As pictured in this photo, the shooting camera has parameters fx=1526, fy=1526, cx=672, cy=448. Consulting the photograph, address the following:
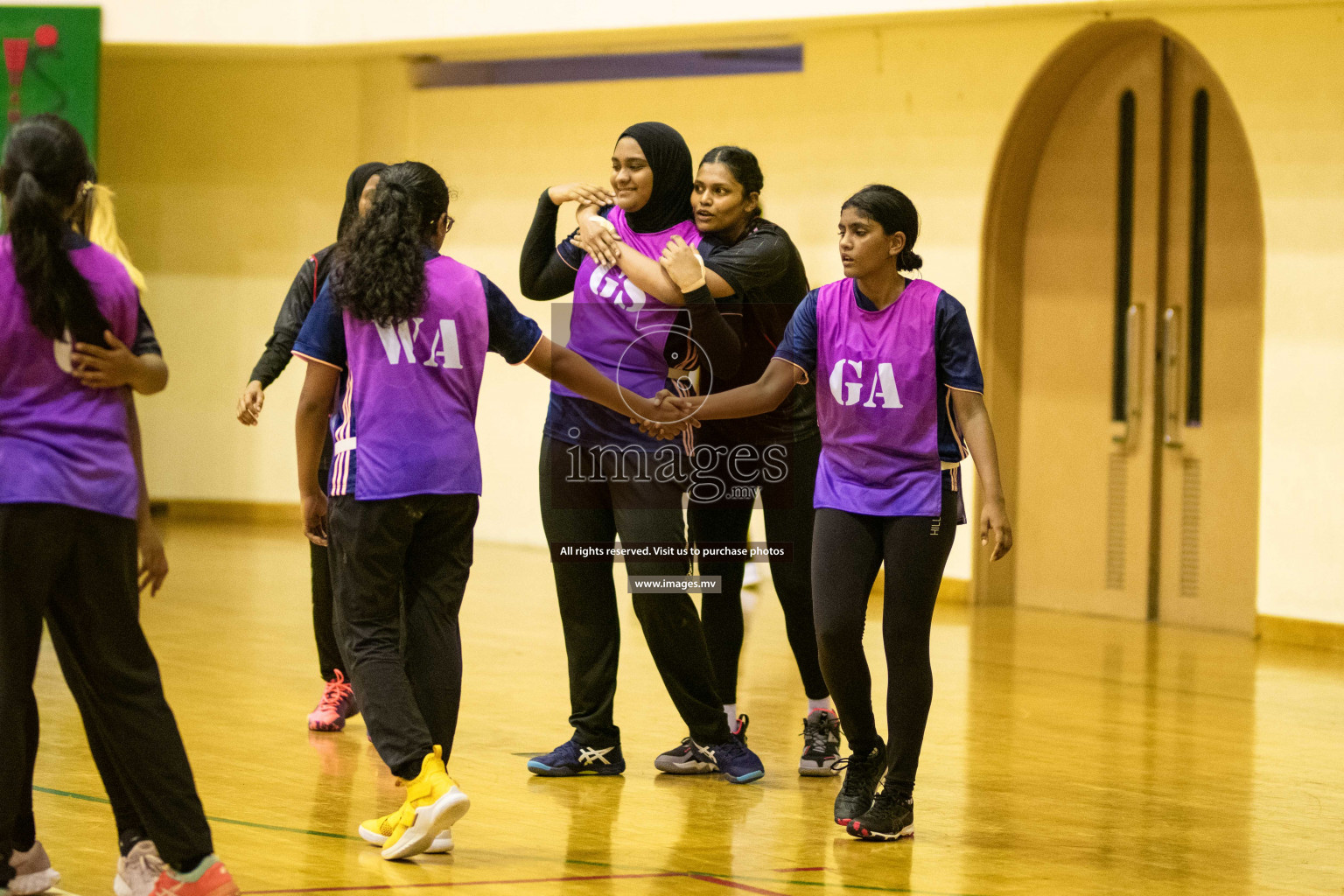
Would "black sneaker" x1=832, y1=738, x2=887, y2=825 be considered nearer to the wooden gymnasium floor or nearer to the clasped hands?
the wooden gymnasium floor

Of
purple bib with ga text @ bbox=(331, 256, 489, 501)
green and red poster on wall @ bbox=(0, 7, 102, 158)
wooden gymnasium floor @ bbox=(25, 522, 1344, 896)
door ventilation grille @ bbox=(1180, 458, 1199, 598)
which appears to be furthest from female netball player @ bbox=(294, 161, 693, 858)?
green and red poster on wall @ bbox=(0, 7, 102, 158)

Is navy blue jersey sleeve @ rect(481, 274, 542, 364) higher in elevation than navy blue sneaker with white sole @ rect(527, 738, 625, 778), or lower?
higher

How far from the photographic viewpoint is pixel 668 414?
4.04 metres

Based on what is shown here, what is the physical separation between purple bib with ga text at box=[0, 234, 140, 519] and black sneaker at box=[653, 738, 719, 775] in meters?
1.94

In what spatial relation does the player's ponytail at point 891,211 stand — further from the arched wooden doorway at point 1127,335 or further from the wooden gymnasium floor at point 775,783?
the arched wooden doorway at point 1127,335

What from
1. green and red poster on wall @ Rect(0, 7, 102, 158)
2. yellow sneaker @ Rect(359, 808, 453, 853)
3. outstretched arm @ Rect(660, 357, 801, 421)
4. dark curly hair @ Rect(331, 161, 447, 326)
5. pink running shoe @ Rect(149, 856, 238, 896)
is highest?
green and red poster on wall @ Rect(0, 7, 102, 158)

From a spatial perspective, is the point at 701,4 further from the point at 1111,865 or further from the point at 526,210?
the point at 1111,865

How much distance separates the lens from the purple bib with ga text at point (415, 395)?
3.44 metres

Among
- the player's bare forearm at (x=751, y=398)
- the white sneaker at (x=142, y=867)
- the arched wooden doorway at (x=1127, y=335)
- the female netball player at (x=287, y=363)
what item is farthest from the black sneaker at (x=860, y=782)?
the arched wooden doorway at (x=1127, y=335)

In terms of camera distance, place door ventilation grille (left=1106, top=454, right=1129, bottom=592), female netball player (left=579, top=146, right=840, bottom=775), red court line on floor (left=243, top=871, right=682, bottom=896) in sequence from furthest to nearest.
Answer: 1. door ventilation grille (left=1106, top=454, right=1129, bottom=592)
2. female netball player (left=579, top=146, right=840, bottom=775)
3. red court line on floor (left=243, top=871, right=682, bottom=896)

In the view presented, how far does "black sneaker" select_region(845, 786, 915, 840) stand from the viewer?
3643 mm

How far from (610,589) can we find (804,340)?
0.96 meters

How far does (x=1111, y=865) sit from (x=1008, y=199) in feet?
16.7

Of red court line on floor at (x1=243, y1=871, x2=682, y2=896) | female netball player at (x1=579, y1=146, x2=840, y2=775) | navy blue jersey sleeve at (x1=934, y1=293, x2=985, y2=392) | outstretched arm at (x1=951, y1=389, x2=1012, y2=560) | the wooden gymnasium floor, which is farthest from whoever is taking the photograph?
female netball player at (x1=579, y1=146, x2=840, y2=775)
